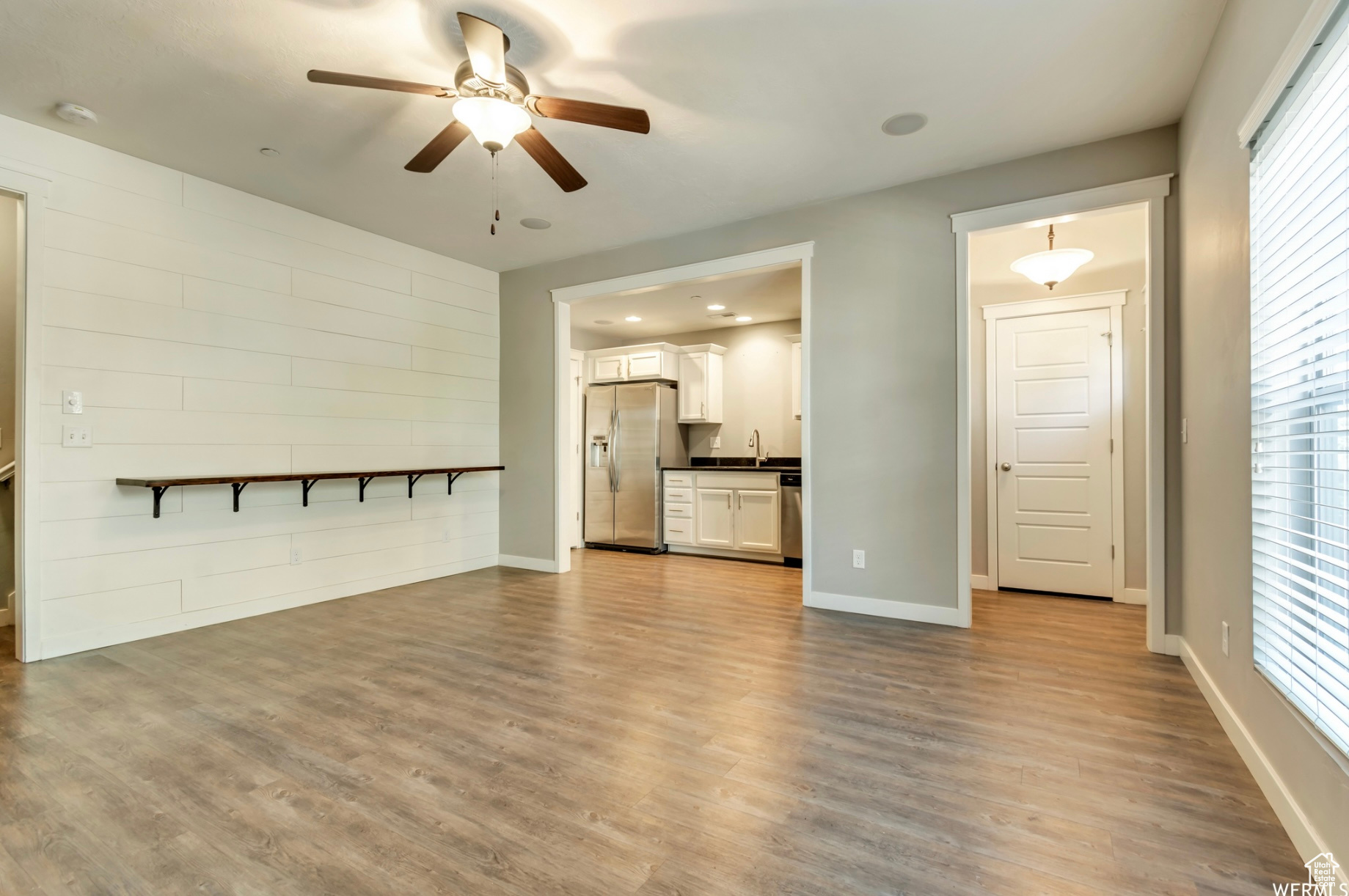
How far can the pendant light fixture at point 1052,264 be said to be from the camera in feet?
11.9

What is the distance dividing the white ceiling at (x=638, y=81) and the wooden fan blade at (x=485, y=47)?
0.22 metres

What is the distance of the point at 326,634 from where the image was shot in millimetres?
3479

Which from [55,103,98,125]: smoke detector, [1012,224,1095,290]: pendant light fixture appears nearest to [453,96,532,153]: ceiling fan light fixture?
[55,103,98,125]: smoke detector

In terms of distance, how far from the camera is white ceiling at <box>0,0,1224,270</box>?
231cm

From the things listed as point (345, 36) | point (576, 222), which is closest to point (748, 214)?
point (576, 222)

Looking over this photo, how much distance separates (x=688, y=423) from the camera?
7.22m

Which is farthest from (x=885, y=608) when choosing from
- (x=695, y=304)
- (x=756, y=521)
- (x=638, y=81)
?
(x=695, y=304)

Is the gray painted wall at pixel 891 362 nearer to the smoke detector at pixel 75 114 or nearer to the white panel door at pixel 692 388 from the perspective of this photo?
the white panel door at pixel 692 388

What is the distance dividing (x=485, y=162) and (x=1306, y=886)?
413 cm

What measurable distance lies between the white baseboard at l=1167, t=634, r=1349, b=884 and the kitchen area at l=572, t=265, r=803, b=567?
11.5ft

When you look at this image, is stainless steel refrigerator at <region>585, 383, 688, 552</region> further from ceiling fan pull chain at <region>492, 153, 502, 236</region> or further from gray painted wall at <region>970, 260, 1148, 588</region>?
gray painted wall at <region>970, 260, 1148, 588</region>

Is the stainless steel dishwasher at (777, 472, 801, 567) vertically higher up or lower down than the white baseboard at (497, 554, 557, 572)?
higher up

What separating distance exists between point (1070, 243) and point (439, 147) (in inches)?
155

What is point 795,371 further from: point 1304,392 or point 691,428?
point 1304,392
